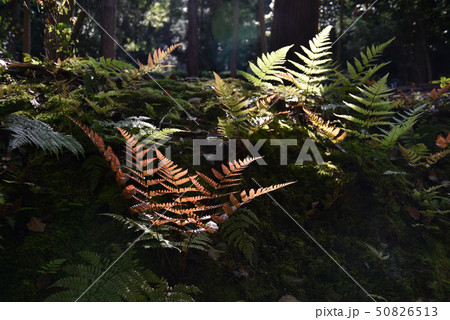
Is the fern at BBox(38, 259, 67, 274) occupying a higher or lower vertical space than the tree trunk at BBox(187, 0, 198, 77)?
lower

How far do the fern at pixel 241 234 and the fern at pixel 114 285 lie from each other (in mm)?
367

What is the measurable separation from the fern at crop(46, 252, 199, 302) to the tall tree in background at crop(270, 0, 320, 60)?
3.92m

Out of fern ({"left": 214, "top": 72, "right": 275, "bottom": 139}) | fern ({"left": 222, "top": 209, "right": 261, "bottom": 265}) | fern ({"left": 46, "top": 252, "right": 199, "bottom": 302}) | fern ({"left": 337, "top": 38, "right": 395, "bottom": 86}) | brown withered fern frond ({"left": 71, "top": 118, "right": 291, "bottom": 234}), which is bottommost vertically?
fern ({"left": 46, "top": 252, "right": 199, "bottom": 302})

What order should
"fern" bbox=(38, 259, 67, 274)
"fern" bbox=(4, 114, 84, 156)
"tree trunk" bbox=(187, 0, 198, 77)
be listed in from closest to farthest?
"fern" bbox=(38, 259, 67, 274), "fern" bbox=(4, 114, 84, 156), "tree trunk" bbox=(187, 0, 198, 77)

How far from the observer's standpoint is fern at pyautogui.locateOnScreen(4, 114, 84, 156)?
6.42ft

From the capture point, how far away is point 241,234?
190 cm

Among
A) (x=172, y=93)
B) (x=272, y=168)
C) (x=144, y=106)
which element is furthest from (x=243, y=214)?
(x=172, y=93)

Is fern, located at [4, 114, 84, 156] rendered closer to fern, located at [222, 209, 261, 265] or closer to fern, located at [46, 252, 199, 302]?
fern, located at [46, 252, 199, 302]

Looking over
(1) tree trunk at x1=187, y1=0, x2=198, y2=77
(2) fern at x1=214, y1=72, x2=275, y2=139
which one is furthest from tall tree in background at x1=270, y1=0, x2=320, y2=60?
(1) tree trunk at x1=187, y1=0, x2=198, y2=77

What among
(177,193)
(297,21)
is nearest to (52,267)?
(177,193)

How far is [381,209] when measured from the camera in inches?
96.0

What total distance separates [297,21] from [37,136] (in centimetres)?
403

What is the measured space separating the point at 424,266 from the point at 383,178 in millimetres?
776
